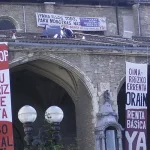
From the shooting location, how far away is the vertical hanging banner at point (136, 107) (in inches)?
880

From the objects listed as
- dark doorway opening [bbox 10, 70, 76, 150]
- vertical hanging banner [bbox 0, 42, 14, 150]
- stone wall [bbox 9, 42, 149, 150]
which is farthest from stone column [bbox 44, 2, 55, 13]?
vertical hanging banner [bbox 0, 42, 14, 150]

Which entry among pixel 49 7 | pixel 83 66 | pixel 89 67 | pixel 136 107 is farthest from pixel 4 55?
pixel 49 7

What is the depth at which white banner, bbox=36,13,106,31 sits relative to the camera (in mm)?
29938

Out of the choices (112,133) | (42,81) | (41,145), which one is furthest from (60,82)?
(41,145)

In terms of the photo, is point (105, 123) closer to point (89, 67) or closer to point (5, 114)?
point (89, 67)

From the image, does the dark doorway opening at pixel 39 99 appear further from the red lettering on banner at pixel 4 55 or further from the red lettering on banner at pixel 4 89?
the red lettering on banner at pixel 4 89

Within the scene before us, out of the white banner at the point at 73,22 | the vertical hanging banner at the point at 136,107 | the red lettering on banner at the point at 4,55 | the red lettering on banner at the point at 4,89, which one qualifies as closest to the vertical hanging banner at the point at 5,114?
the red lettering on banner at the point at 4,89

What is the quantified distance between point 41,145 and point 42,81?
41.9 feet

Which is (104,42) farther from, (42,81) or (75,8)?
(75,8)

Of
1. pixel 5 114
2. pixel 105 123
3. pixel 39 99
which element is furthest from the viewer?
pixel 39 99

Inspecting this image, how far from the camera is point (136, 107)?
2264cm

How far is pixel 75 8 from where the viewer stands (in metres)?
31.3

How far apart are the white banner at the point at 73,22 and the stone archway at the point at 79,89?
244 inches

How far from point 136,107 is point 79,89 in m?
2.56
